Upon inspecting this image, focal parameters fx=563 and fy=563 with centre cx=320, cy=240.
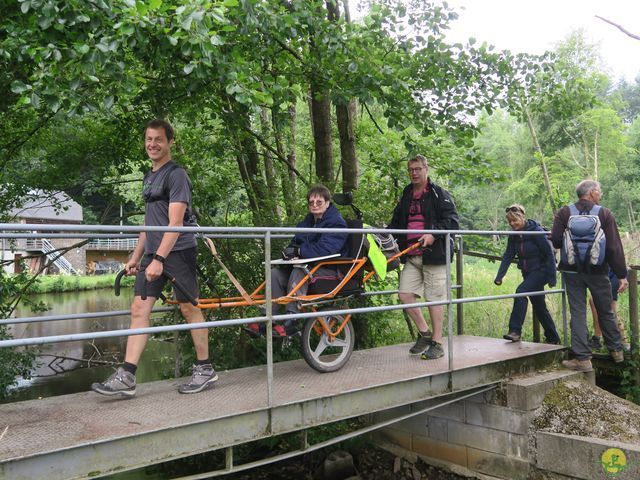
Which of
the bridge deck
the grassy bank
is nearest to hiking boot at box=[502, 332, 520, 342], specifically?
the bridge deck

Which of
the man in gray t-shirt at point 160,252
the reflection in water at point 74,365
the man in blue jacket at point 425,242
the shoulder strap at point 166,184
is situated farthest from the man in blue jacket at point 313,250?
the reflection in water at point 74,365

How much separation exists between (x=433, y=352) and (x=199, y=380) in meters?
2.27

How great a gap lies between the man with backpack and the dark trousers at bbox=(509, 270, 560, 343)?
0.32 meters

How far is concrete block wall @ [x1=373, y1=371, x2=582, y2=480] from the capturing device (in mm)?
5262

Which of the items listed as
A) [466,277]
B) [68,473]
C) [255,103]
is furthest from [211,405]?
[466,277]

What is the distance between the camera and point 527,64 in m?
7.31

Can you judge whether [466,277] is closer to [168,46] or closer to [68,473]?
[168,46]

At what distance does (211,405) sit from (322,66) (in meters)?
3.93

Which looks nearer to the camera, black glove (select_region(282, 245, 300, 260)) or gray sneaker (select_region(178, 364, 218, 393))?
gray sneaker (select_region(178, 364, 218, 393))

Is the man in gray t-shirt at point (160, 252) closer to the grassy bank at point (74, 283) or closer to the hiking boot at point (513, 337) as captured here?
the hiking boot at point (513, 337)

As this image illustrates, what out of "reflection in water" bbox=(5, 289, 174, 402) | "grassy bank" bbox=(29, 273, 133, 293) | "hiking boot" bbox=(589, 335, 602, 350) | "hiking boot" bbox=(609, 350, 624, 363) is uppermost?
"hiking boot" bbox=(589, 335, 602, 350)

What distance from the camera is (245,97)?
173 inches

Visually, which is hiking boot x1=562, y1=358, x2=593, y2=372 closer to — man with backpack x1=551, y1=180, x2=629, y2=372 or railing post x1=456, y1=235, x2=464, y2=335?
man with backpack x1=551, y1=180, x2=629, y2=372

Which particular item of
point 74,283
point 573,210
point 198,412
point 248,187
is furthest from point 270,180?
point 74,283
